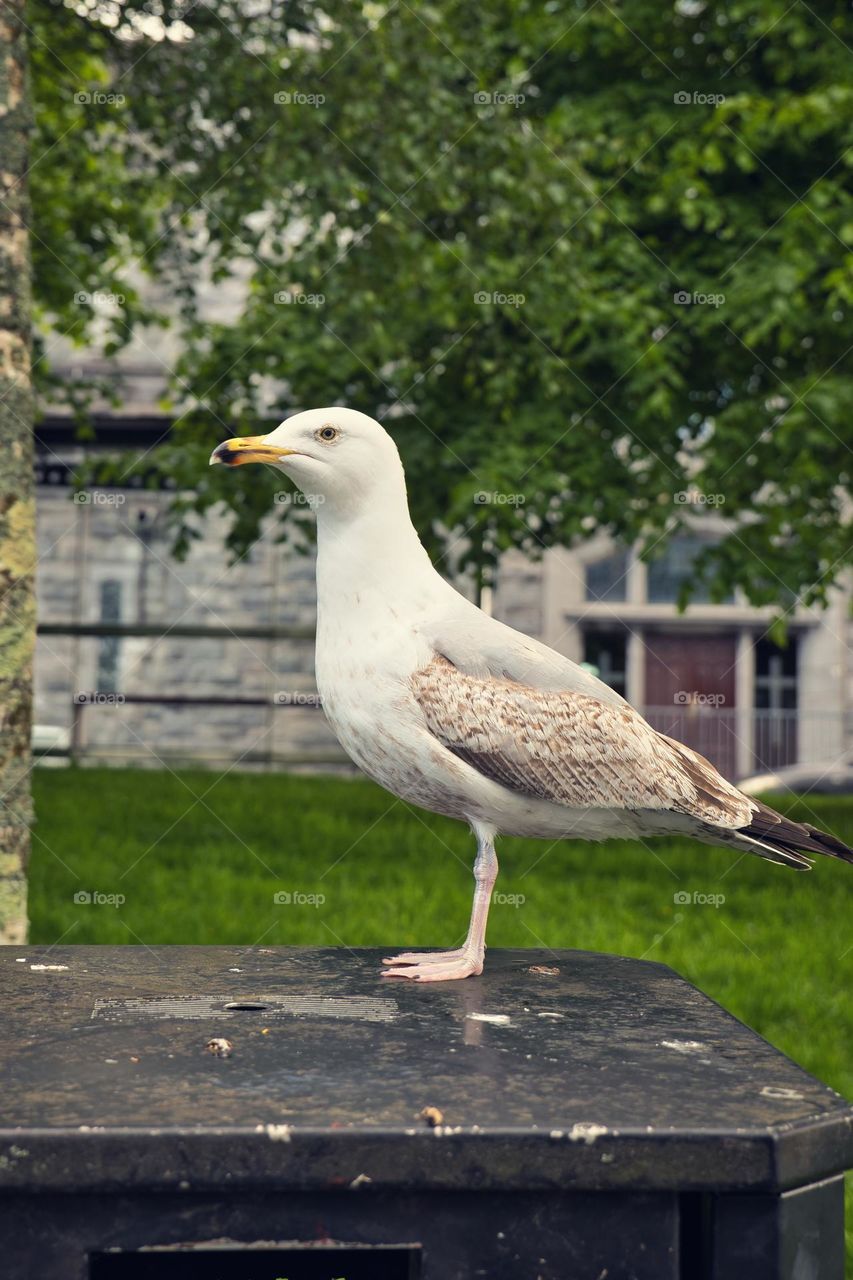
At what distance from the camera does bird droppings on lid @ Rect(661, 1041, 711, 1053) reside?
5.62ft

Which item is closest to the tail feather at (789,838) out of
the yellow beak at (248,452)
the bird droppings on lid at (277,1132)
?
the yellow beak at (248,452)

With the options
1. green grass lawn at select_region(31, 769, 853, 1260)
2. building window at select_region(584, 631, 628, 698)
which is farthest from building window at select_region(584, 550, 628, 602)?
green grass lawn at select_region(31, 769, 853, 1260)

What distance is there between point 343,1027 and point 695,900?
15.8ft

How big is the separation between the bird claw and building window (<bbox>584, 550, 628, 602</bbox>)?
14951 mm

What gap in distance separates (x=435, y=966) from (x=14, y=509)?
194 centimetres

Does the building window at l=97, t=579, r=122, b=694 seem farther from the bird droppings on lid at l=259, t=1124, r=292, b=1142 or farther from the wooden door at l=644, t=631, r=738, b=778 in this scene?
the bird droppings on lid at l=259, t=1124, r=292, b=1142

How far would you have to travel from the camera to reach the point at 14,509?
3.62 metres

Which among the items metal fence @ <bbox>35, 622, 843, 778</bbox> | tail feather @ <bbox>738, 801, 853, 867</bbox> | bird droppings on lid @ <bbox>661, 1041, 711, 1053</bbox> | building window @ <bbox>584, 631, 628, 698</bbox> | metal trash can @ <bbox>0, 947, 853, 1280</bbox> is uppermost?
building window @ <bbox>584, 631, 628, 698</bbox>

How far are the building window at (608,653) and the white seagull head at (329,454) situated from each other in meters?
15.0

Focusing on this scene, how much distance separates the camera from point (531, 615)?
53.4 feet

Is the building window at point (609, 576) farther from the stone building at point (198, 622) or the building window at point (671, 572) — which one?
the building window at point (671, 572)

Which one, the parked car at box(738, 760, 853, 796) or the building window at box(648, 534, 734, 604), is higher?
the building window at box(648, 534, 734, 604)


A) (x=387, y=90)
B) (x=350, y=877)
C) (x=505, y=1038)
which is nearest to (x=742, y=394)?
(x=387, y=90)

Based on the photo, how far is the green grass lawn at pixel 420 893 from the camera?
5.37 meters
